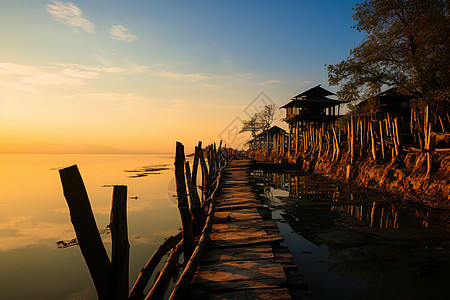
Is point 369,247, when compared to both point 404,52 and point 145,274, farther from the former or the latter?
point 404,52

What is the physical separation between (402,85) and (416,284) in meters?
14.6

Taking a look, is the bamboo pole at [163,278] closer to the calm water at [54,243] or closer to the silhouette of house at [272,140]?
the calm water at [54,243]

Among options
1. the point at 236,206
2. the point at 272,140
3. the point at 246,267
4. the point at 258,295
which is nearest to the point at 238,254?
the point at 246,267

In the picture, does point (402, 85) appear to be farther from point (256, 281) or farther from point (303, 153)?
point (256, 281)

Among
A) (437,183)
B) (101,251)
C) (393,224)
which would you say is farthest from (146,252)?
(437,183)

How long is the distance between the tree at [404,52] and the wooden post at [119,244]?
625 inches

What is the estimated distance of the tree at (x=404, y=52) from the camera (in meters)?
13.0

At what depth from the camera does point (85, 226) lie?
8.53 ft

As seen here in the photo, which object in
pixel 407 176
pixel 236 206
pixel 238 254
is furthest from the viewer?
pixel 407 176

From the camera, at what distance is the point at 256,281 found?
3875 millimetres

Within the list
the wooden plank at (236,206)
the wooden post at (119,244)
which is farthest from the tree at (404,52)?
the wooden post at (119,244)

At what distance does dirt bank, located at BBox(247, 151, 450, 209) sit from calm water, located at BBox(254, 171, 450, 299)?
3.69 ft

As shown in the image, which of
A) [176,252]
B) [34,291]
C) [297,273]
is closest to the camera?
[297,273]

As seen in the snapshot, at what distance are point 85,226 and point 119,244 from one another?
521mm
